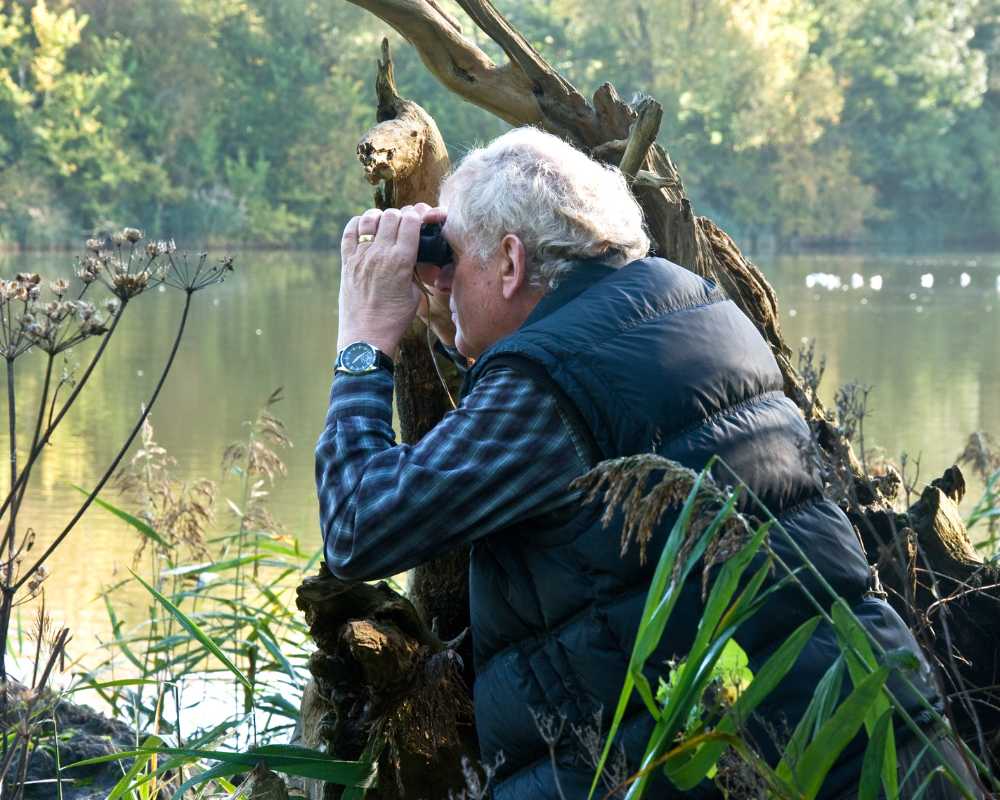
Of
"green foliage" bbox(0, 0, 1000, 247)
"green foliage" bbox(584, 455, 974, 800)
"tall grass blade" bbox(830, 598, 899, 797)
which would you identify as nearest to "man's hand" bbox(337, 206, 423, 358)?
"green foliage" bbox(584, 455, 974, 800)

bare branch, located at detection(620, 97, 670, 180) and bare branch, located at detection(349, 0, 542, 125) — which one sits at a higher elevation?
bare branch, located at detection(349, 0, 542, 125)

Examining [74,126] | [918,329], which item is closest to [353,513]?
[918,329]

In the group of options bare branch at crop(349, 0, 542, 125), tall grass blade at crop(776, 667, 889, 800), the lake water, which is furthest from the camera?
the lake water

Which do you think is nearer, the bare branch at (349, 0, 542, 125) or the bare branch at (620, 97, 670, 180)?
the bare branch at (620, 97, 670, 180)

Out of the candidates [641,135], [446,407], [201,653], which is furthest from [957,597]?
[201,653]

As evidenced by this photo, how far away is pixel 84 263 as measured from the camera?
2088 millimetres

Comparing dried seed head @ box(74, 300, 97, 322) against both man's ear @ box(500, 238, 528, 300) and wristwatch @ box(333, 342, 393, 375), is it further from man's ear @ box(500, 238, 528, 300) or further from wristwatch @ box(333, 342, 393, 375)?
man's ear @ box(500, 238, 528, 300)

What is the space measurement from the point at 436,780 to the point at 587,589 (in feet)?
2.46

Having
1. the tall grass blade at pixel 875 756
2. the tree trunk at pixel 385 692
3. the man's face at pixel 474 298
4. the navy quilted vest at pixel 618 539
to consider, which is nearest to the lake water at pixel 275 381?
the navy quilted vest at pixel 618 539

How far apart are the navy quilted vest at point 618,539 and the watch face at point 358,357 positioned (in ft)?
0.54

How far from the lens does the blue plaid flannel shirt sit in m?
1.67

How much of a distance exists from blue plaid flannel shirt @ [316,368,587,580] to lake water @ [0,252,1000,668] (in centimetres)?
46

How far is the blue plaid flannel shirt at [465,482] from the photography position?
1.67 metres

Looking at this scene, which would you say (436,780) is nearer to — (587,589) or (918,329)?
(587,589)
